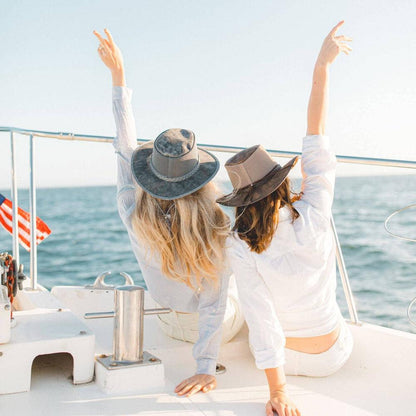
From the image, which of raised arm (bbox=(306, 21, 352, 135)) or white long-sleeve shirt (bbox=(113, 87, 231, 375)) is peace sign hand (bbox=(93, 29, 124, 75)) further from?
raised arm (bbox=(306, 21, 352, 135))

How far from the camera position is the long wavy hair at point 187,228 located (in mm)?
1654

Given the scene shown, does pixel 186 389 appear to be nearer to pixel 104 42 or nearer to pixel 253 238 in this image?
pixel 253 238

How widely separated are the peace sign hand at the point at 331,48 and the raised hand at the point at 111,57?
0.63 m

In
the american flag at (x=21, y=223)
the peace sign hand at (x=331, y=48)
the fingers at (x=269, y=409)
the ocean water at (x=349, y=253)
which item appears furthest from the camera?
the ocean water at (x=349, y=253)

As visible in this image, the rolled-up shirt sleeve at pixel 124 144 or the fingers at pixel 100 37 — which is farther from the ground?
the fingers at pixel 100 37

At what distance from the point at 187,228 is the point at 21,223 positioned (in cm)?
123

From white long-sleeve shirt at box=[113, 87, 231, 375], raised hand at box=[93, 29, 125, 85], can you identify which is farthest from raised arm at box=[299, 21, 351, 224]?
raised hand at box=[93, 29, 125, 85]

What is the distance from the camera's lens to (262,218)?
5.01 feet

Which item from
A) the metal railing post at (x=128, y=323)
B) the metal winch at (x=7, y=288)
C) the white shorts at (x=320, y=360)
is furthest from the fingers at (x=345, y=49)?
the metal winch at (x=7, y=288)

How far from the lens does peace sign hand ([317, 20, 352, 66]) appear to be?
1724mm

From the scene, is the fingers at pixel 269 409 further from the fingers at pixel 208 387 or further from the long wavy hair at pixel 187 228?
the long wavy hair at pixel 187 228

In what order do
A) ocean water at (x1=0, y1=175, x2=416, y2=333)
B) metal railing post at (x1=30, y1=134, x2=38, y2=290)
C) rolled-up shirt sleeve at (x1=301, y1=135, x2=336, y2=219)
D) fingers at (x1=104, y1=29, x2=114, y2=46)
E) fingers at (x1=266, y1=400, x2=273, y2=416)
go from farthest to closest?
ocean water at (x1=0, y1=175, x2=416, y2=333), metal railing post at (x1=30, y1=134, x2=38, y2=290), fingers at (x1=104, y1=29, x2=114, y2=46), rolled-up shirt sleeve at (x1=301, y1=135, x2=336, y2=219), fingers at (x1=266, y1=400, x2=273, y2=416)

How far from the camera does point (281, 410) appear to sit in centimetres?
145

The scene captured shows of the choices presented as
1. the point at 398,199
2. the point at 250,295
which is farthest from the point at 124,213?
the point at 398,199
